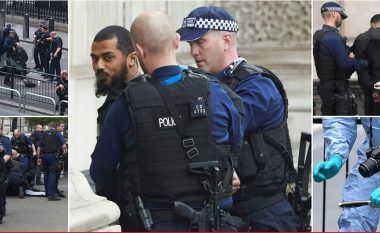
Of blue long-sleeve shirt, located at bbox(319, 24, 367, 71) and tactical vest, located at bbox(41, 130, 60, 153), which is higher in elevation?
blue long-sleeve shirt, located at bbox(319, 24, 367, 71)

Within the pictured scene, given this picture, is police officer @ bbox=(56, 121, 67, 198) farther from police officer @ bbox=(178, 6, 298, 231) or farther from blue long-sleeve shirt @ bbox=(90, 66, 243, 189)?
blue long-sleeve shirt @ bbox=(90, 66, 243, 189)

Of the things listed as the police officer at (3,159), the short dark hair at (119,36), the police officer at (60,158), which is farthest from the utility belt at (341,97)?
the police officer at (3,159)

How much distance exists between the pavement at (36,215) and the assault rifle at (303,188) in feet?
3.46

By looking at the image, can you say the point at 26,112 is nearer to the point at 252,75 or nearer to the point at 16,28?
the point at 16,28

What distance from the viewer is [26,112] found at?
416 cm

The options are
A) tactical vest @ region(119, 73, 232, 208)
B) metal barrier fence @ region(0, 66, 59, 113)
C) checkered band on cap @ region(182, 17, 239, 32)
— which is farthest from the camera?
metal barrier fence @ region(0, 66, 59, 113)

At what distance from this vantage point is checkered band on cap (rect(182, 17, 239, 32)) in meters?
3.89

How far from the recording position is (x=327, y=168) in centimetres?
426

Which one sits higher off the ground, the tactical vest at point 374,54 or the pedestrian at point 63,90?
the tactical vest at point 374,54

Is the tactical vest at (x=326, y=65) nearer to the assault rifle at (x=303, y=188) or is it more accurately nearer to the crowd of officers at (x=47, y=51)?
the assault rifle at (x=303, y=188)

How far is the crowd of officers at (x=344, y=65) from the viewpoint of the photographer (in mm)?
4285

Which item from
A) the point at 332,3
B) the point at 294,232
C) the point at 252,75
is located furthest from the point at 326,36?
the point at 294,232

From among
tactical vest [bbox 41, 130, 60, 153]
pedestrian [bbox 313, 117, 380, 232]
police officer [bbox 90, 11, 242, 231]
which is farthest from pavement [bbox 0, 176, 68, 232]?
pedestrian [bbox 313, 117, 380, 232]

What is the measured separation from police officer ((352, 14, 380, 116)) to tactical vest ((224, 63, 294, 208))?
55 centimetres
